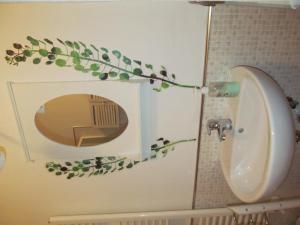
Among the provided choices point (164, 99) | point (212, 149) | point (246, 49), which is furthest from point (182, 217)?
point (246, 49)

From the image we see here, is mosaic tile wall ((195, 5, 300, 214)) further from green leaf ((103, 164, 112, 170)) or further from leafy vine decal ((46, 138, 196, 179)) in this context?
green leaf ((103, 164, 112, 170))

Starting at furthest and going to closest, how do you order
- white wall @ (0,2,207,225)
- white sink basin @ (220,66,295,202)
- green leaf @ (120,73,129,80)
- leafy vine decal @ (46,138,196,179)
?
leafy vine decal @ (46,138,196,179) < green leaf @ (120,73,129,80) < white wall @ (0,2,207,225) < white sink basin @ (220,66,295,202)

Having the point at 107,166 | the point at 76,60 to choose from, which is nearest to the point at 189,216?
the point at 107,166

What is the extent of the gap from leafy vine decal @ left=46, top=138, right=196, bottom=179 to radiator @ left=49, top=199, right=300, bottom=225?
0.82 ft

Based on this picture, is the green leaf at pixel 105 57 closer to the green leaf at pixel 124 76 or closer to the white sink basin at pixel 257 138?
the green leaf at pixel 124 76

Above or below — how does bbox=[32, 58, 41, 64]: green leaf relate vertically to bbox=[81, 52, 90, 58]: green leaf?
below

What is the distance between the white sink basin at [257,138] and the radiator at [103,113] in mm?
508

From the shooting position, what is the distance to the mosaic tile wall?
93 cm

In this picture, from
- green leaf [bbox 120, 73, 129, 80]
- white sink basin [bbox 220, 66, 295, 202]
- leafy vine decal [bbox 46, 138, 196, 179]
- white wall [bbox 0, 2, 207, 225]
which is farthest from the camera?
leafy vine decal [bbox 46, 138, 196, 179]

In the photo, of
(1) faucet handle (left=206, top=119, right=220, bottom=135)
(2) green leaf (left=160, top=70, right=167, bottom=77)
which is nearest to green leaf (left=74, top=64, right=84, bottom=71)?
(2) green leaf (left=160, top=70, right=167, bottom=77)

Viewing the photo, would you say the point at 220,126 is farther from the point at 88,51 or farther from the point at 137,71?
the point at 88,51

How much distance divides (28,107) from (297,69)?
1.16 m

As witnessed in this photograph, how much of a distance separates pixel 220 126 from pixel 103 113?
1.73 ft

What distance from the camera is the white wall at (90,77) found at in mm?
883
